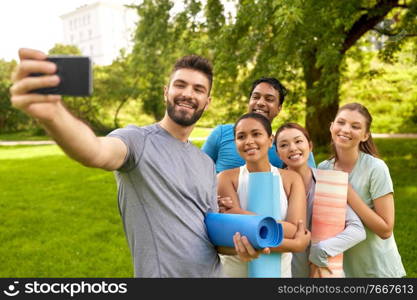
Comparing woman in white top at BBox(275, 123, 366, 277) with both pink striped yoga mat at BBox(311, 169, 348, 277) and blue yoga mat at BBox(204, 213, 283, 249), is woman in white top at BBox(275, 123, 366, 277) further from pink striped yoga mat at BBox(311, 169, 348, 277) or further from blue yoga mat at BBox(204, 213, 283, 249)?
blue yoga mat at BBox(204, 213, 283, 249)

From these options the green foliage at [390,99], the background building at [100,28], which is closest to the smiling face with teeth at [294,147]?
the green foliage at [390,99]

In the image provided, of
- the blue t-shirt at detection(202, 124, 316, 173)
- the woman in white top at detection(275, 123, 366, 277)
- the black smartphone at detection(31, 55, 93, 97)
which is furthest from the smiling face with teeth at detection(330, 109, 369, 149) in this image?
the black smartphone at detection(31, 55, 93, 97)

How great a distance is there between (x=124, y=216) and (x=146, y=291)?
0.41 meters

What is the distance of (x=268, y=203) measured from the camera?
2205 mm

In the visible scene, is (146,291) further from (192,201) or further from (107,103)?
(107,103)

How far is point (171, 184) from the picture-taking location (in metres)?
1.95

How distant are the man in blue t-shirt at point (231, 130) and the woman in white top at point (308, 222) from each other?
0.55 m

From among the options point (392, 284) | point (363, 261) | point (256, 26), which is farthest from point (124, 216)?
point (256, 26)

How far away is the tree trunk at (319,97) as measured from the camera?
8.69m

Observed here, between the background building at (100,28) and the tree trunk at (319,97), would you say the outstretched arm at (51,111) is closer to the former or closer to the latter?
the tree trunk at (319,97)

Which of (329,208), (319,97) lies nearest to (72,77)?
(329,208)

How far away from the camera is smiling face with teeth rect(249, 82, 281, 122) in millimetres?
3219

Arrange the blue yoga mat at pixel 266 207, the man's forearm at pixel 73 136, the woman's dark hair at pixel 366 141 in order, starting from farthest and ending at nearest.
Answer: the woman's dark hair at pixel 366 141 < the blue yoga mat at pixel 266 207 < the man's forearm at pixel 73 136

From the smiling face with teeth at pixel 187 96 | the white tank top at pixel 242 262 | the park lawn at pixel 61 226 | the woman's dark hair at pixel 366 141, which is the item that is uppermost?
the smiling face with teeth at pixel 187 96
